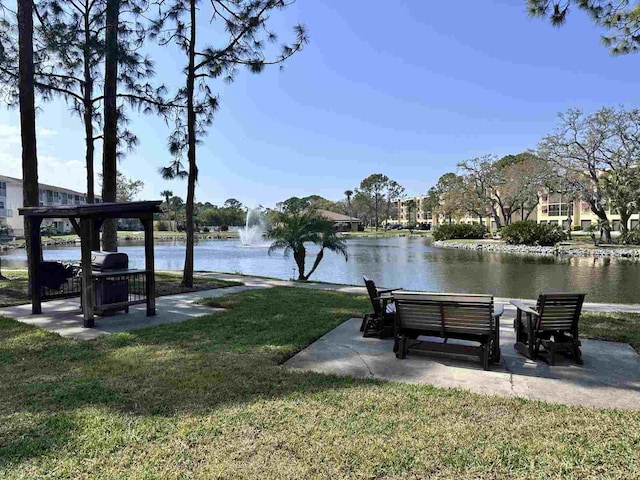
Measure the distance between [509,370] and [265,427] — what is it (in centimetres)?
253

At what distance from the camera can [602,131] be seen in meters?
31.5

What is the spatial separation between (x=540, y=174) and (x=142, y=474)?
3927 cm

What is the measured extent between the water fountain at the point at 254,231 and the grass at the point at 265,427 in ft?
115

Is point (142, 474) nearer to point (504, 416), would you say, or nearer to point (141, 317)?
point (504, 416)

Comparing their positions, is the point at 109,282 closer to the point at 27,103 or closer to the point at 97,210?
the point at 97,210

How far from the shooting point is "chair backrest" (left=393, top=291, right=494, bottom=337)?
4031mm

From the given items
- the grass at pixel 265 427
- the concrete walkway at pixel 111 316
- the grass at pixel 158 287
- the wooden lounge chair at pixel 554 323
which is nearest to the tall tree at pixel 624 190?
the concrete walkway at pixel 111 316

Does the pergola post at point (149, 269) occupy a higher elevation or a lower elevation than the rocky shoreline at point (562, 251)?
higher

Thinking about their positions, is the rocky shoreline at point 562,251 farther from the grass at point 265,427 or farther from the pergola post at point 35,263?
the pergola post at point 35,263

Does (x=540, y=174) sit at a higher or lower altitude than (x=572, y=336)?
higher

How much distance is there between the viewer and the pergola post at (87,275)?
5.84 m

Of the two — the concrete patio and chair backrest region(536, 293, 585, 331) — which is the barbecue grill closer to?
the concrete patio

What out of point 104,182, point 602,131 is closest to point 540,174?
point 602,131

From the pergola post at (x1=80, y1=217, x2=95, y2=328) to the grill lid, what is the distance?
72 centimetres
